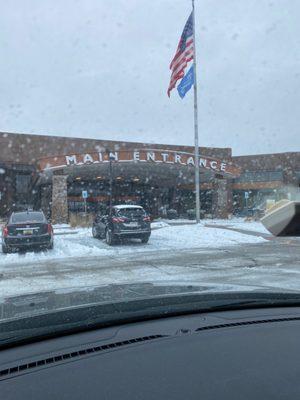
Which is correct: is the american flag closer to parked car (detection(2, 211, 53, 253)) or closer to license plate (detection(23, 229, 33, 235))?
parked car (detection(2, 211, 53, 253))

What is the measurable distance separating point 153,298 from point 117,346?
0.70m

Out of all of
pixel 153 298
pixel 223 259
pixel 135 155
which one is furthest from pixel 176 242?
pixel 153 298

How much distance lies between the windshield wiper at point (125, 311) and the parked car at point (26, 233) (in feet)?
45.2

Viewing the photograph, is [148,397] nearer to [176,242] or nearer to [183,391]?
[183,391]

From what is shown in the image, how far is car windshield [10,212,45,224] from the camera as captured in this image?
647 inches

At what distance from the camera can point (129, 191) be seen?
4744 cm

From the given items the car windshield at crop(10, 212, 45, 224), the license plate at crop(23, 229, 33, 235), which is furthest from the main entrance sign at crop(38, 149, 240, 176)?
the license plate at crop(23, 229, 33, 235)

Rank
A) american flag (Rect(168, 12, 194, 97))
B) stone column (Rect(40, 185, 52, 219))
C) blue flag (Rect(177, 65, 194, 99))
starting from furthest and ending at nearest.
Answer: stone column (Rect(40, 185, 52, 219)) < blue flag (Rect(177, 65, 194, 99)) < american flag (Rect(168, 12, 194, 97))

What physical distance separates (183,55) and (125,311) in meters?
23.7

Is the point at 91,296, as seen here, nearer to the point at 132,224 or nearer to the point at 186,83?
the point at 132,224

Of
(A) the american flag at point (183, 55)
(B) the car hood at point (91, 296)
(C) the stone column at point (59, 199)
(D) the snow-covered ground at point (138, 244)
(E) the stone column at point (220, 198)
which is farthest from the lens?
(E) the stone column at point (220, 198)

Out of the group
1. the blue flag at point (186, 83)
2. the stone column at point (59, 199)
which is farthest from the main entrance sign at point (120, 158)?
the blue flag at point (186, 83)

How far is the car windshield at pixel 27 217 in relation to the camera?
1644 centimetres

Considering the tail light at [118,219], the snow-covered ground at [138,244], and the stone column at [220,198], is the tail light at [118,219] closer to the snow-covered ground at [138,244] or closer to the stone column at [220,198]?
the snow-covered ground at [138,244]
